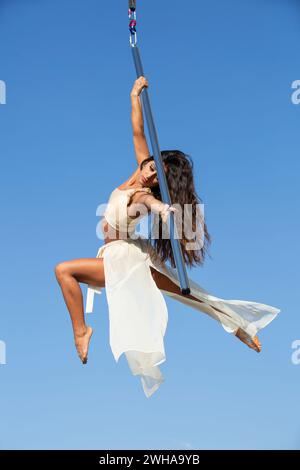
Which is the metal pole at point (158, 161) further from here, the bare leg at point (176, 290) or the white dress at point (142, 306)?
the bare leg at point (176, 290)

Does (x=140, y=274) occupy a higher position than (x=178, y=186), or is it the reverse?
(x=178, y=186)

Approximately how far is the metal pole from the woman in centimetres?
31

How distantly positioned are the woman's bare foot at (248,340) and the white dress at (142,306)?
0.13 meters

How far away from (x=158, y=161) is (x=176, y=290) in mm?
2108

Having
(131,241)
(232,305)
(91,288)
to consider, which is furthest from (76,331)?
(232,305)

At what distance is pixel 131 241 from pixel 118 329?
129cm

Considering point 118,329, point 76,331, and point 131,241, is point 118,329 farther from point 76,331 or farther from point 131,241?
point 131,241

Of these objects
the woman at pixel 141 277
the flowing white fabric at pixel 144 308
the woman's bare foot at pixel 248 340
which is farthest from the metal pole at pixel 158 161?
the woman's bare foot at pixel 248 340

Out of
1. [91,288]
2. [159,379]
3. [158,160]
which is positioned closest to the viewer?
[158,160]

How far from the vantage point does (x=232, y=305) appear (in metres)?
10.6

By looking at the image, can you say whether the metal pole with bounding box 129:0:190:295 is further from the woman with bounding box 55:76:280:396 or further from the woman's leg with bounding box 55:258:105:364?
the woman's leg with bounding box 55:258:105:364

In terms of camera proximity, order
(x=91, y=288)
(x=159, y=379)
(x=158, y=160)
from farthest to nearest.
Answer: (x=91, y=288)
(x=159, y=379)
(x=158, y=160)
